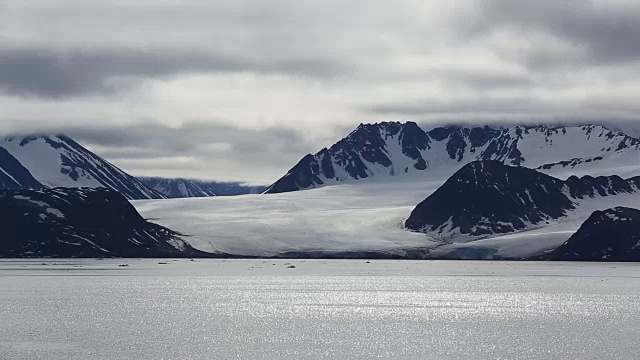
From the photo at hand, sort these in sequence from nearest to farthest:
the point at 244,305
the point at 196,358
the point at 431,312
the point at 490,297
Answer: the point at 196,358 < the point at 431,312 < the point at 244,305 < the point at 490,297

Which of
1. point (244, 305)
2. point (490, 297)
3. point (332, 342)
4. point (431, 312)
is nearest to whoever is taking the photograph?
point (332, 342)

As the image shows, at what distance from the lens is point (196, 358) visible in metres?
96.1

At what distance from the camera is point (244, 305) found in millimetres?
168125

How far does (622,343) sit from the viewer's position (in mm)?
112062

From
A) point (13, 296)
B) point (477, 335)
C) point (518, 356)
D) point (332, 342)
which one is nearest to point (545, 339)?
point (477, 335)

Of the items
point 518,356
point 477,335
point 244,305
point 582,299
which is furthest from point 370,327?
point 582,299

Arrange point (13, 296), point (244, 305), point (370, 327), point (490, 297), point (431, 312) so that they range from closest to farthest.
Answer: point (370, 327) < point (431, 312) < point (244, 305) < point (13, 296) < point (490, 297)

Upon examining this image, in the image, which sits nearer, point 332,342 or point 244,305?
point 332,342

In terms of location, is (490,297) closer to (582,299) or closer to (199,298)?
(582,299)

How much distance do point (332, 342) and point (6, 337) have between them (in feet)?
120

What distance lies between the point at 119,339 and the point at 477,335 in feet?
138

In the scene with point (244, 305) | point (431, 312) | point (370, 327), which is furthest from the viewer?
point (244, 305)

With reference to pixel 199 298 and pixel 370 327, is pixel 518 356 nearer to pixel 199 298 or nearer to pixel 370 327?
pixel 370 327

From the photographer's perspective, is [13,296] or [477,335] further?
[13,296]
